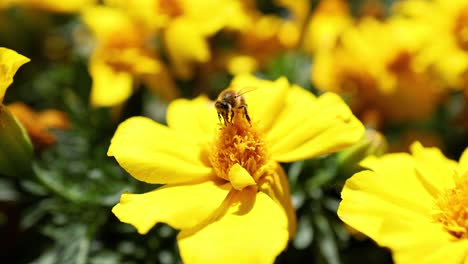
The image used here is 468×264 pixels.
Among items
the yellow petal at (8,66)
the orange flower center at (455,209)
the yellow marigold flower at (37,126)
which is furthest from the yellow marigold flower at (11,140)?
the orange flower center at (455,209)

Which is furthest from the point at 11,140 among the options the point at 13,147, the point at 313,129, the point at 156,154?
the point at 313,129

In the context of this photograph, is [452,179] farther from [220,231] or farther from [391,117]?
[391,117]

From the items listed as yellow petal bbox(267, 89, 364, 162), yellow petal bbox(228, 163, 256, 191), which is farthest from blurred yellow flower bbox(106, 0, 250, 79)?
yellow petal bbox(228, 163, 256, 191)

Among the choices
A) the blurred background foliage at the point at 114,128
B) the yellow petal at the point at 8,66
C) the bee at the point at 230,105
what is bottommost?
the blurred background foliage at the point at 114,128

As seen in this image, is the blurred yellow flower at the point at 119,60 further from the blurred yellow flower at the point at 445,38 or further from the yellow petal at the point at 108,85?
the blurred yellow flower at the point at 445,38

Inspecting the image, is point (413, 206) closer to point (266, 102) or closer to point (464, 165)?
point (464, 165)

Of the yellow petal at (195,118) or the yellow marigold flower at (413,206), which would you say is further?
the yellow petal at (195,118)

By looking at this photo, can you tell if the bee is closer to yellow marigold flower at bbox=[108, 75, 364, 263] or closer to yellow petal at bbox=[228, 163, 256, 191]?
yellow marigold flower at bbox=[108, 75, 364, 263]
